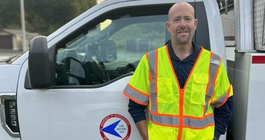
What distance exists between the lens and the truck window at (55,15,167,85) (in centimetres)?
192

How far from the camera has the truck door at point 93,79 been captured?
6.05 feet

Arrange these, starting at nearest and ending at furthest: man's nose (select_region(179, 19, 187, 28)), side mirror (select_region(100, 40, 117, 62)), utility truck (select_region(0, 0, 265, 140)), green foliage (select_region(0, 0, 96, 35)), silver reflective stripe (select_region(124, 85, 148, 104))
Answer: man's nose (select_region(179, 19, 187, 28)), silver reflective stripe (select_region(124, 85, 148, 104)), utility truck (select_region(0, 0, 265, 140)), side mirror (select_region(100, 40, 117, 62)), green foliage (select_region(0, 0, 96, 35))

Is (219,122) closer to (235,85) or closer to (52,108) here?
(235,85)

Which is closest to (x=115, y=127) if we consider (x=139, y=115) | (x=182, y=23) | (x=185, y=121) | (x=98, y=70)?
(x=139, y=115)

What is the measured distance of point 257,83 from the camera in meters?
1.58

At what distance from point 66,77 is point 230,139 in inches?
51.6

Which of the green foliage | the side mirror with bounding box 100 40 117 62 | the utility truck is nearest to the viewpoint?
the utility truck

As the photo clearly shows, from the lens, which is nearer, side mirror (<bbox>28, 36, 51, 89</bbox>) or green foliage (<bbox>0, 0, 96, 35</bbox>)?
side mirror (<bbox>28, 36, 51, 89</bbox>)

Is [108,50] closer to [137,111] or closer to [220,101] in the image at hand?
[137,111]

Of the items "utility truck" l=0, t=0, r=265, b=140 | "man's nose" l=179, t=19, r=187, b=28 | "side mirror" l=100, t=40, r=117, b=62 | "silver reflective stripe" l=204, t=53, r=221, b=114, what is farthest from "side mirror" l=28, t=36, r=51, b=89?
"silver reflective stripe" l=204, t=53, r=221, b=114

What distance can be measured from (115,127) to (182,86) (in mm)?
598

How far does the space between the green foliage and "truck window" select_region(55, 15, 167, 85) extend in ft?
94.9

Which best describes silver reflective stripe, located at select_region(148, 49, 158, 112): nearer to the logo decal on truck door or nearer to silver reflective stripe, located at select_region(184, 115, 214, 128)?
silver reflective stripe, located at select_region(184, 115, 214, 128)

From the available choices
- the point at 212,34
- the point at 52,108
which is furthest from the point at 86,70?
the point at 212,34
